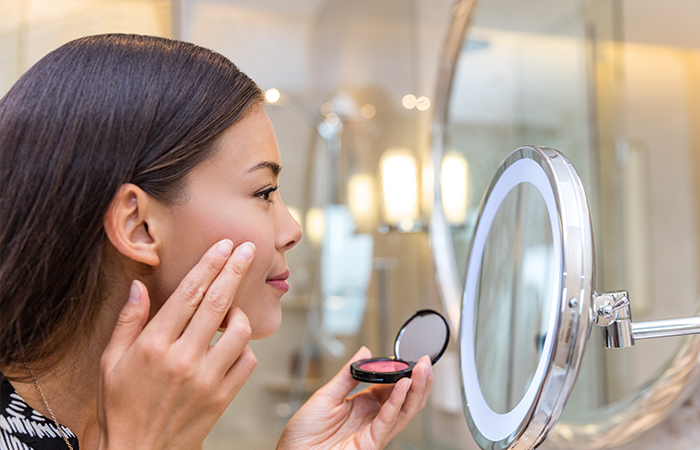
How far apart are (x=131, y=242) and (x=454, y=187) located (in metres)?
0.98

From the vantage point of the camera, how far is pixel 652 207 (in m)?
0.77

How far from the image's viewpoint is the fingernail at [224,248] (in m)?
0.58

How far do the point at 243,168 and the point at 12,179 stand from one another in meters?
0.23

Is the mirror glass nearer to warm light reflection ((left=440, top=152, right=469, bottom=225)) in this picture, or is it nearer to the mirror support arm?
the mirror support arm

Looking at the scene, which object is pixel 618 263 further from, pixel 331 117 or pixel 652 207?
pixel 331 117

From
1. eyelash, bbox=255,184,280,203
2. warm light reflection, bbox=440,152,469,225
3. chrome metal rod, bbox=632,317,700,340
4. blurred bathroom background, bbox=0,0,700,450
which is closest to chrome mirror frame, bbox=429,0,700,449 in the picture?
blurred bathroom background, bbox=0,0,700,450

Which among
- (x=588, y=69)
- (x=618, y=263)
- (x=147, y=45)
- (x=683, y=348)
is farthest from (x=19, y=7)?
(x=683, y=348)

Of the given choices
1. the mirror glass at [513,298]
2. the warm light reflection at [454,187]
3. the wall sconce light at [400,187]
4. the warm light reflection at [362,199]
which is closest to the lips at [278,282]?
the mirror glass at [513,298]

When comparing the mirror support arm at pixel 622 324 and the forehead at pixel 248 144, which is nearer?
the mirror support arm at pixel 622 324

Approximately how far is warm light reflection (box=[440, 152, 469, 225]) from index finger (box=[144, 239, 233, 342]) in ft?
2.94

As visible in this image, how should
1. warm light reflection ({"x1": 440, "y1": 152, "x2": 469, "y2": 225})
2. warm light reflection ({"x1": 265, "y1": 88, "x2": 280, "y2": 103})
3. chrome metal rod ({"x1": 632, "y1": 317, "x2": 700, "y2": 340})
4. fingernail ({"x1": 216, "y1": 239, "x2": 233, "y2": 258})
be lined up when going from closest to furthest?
chrome metal rod ({"x1": 632, "y1": 317, "x2": 700, "y2": 340}) → fingernail ({"x1": 216, "y1": 239, "x2": 233, "y2": 258}) → warm light reflection ({"x1": 440, "y1": 152, "x2": 469, "y2": 225}) → warm light reflection ({"x1": 265, "y1": 88, "x2": 280, "y2": 103})

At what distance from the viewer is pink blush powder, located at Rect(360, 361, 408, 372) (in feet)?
2.15

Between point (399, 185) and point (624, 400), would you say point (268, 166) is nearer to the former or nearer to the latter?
point (624, 400)

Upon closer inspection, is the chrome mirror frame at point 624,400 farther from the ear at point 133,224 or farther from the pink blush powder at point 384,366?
the ear at point 133,224
